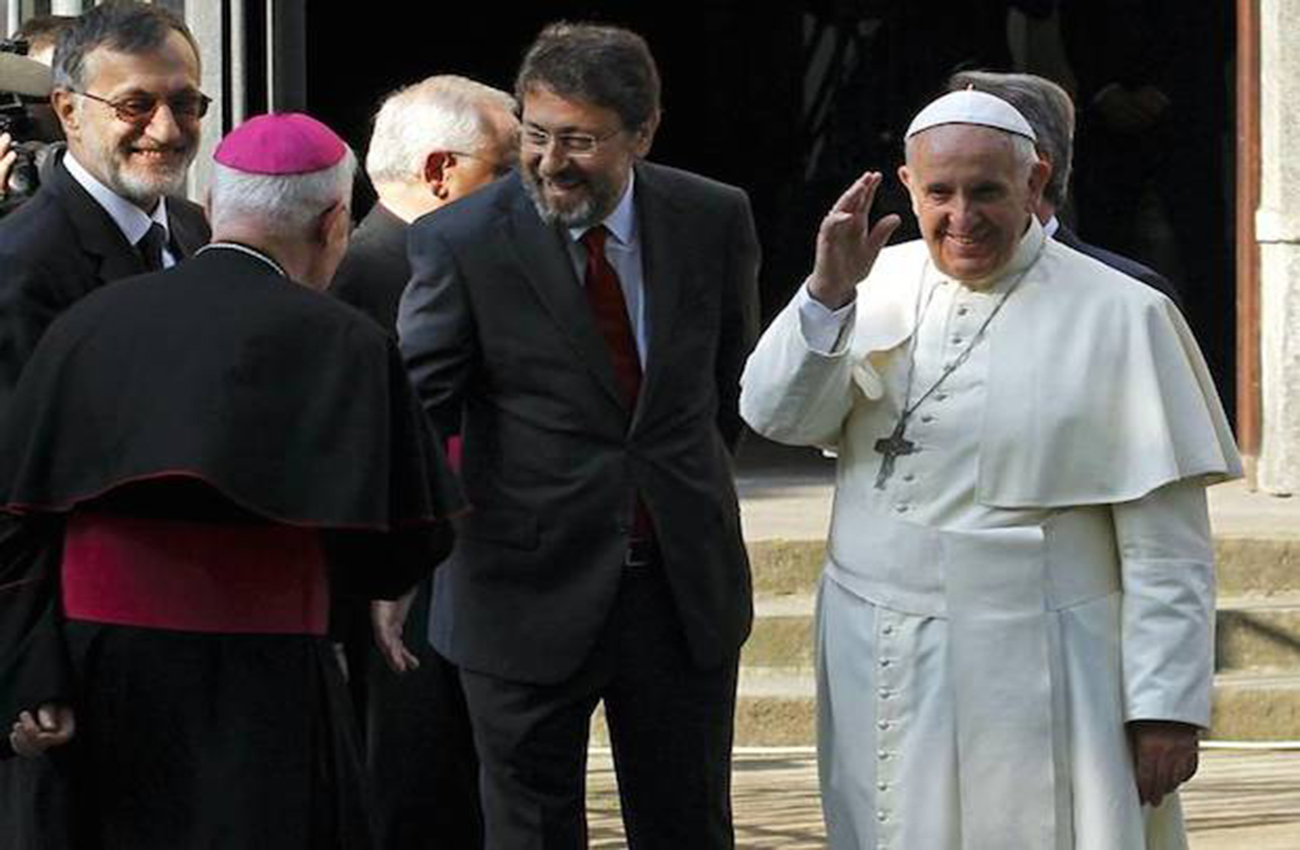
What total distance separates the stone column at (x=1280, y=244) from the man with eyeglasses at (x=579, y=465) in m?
5.70

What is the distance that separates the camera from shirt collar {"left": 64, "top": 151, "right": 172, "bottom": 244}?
5902 mm

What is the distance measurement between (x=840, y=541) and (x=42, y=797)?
4.27 feet

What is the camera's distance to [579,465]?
6.12m

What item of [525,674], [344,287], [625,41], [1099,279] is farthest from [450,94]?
[1099,279]

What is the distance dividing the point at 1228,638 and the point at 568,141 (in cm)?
444

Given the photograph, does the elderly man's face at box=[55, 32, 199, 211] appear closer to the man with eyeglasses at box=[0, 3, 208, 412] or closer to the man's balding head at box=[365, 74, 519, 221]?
the man with eyeglasses at box=[0, 3, 208, 412]

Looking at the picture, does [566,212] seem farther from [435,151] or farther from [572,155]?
[435,151]

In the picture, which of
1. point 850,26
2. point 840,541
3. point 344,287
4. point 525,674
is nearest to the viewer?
point 840,541

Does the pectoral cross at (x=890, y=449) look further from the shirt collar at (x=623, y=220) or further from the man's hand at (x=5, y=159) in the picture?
the man's hand at (x=5, y=159)

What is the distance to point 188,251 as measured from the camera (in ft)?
20.1

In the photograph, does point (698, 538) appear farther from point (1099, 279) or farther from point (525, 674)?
point (1099, 279)

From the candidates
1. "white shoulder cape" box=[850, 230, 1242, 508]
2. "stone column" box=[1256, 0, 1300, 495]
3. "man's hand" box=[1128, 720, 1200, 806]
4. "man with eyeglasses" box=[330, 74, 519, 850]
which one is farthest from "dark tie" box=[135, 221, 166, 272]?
"stone column" box=[1256, 0, 1300, 495]

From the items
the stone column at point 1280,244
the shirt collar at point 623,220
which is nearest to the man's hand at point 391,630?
the shirt collar at point 623,220

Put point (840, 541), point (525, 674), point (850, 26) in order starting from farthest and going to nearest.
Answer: point (850, 26) < point (525, 674) < point (840, 541)
